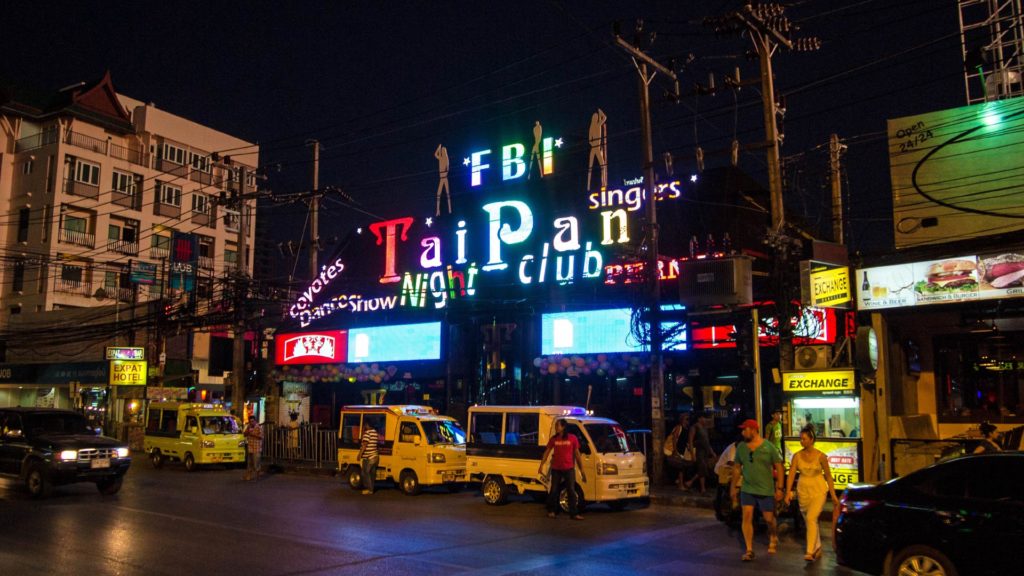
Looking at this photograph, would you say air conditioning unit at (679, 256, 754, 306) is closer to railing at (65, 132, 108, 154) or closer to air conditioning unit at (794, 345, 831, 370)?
air conditioning unit at (794, 345, 831, 370)

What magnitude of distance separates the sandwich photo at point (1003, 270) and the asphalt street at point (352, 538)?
7.72 meters

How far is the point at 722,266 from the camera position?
56.2 ft

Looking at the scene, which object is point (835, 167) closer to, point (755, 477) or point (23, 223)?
point (755, 477)

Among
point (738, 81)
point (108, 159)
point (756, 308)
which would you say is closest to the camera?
point (756, 308)

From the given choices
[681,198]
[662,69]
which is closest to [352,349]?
[681,198]

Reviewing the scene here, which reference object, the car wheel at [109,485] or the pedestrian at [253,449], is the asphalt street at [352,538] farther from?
the pedestrian at [253,449]

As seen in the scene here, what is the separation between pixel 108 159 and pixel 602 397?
45156 mm

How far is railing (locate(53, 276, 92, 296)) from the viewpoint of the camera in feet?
167

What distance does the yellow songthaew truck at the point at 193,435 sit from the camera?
2609cm

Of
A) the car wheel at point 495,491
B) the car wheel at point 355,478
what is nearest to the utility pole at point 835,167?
the car wheel at point 495,491

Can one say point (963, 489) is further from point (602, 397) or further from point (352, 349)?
point (352, 349)

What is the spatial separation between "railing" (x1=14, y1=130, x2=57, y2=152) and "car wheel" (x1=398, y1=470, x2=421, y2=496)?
47213 millimetres

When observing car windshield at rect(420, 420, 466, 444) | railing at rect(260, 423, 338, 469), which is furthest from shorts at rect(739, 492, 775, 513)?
railing at rect(260, 423, 338, 469)

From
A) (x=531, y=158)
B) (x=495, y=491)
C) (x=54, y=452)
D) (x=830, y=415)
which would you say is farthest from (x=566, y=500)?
(x=531, y=158)
